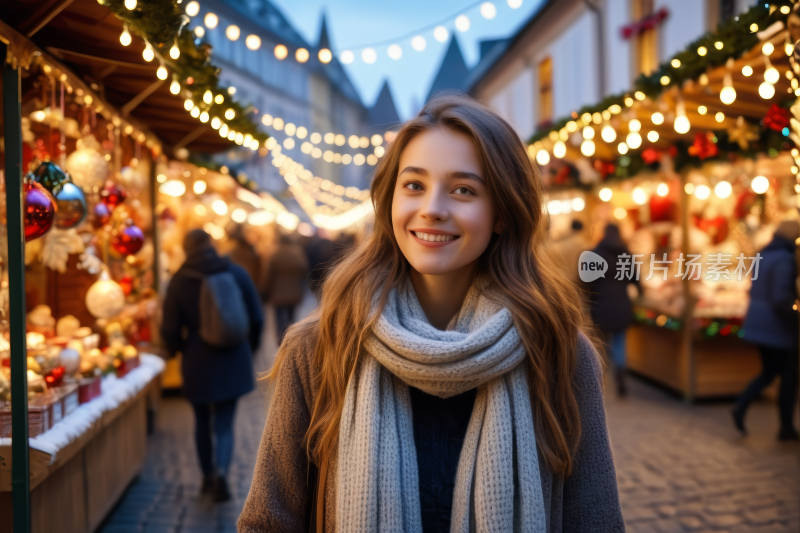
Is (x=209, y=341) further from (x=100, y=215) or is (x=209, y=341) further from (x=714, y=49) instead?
(x=714, y=49)

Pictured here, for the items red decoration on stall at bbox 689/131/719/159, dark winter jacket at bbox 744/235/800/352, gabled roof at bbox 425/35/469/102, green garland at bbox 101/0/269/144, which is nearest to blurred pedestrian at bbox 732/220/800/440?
dark winter jacket at bbox 744/235/800/352

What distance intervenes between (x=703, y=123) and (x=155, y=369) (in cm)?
534

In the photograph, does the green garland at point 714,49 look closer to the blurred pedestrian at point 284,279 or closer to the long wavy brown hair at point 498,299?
the long wavy brown hair at point 498,299

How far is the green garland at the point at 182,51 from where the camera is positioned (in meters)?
2.85

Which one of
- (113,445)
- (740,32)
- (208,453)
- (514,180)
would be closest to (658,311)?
(740,32)

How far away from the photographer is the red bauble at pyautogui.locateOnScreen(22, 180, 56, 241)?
2.67 meters

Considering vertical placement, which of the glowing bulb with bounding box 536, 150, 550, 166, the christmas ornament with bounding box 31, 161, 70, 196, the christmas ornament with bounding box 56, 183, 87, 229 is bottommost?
the christmas ornament with bounding box 56, 183, 87, 229

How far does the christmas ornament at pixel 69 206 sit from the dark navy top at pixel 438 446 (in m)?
2.29

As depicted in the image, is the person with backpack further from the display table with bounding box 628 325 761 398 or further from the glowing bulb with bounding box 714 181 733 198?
the glowing bulb with bounding box 714 181 733 198

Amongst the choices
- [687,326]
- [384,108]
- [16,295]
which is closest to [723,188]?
[687,326]

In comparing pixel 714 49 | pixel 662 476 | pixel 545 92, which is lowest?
pixel 662 476

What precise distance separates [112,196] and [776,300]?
202 inches

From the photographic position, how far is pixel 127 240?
430 centimetres

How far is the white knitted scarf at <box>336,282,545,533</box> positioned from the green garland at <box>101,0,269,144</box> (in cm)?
207
